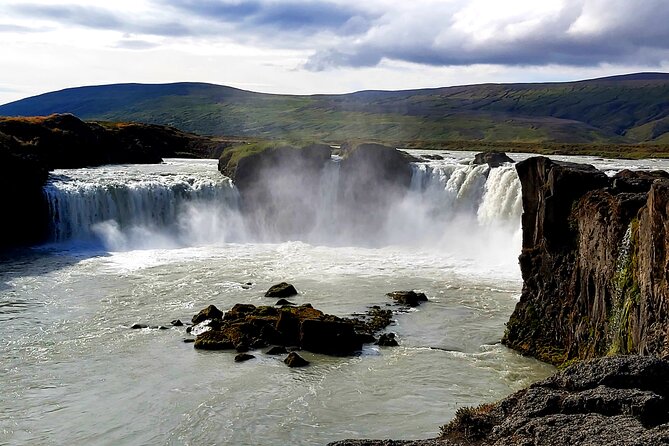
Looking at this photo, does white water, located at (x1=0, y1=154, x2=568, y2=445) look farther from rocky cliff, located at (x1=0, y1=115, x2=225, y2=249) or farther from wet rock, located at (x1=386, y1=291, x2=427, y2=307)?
rocky cliff, located at (x1=0, y1=115, x2=225, y2=249)

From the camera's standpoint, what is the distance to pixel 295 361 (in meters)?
20.1

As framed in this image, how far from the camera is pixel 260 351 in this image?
70.6ft

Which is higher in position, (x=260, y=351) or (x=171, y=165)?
(x=171, y=165)

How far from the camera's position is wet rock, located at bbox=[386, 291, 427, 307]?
1073 inches

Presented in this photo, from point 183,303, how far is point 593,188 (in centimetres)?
1617

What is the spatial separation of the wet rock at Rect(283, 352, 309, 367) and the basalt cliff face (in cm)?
658

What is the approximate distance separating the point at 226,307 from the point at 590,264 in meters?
14.1

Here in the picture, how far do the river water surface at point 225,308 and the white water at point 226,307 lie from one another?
3.0 inches

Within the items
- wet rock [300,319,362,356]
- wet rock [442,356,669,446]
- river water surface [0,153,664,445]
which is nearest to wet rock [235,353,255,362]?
river water surface [0,153,664,445]

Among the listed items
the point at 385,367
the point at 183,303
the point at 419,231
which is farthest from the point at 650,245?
the point at 419,231

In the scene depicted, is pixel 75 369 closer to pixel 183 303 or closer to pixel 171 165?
pixel 183 303

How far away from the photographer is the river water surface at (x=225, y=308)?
16344 millimetres

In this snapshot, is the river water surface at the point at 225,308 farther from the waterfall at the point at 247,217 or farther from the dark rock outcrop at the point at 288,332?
the dark rock outcrop at the point at 288,332

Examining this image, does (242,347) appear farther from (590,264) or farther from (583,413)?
(583,413)
